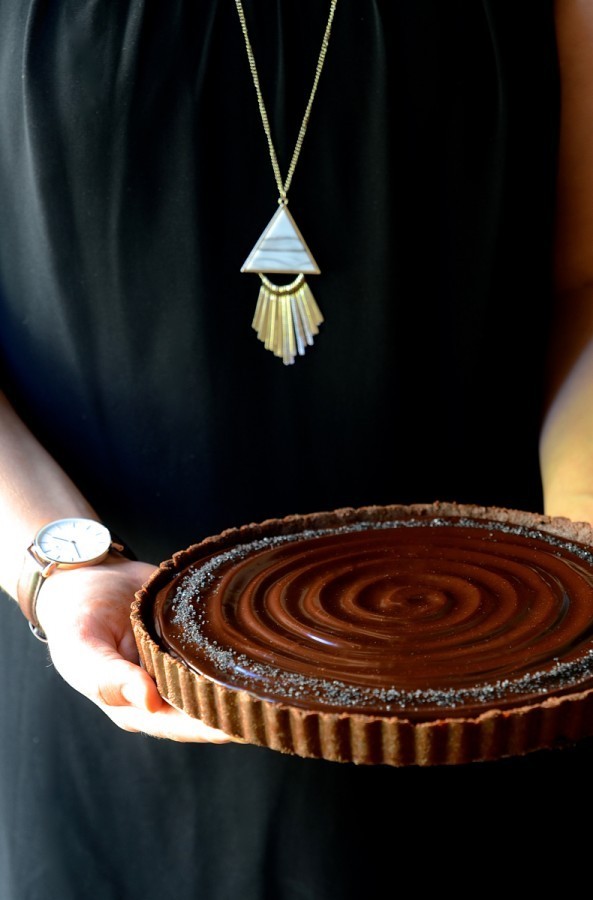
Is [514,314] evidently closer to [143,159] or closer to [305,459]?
[305,459]

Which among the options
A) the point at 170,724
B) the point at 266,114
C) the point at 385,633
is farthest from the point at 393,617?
the point at 266,114

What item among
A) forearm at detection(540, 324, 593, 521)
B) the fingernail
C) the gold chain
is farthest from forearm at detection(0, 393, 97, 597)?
forearm at detection(540, 324, 593, 521)

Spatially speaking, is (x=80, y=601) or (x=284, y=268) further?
(x=284, y=268)

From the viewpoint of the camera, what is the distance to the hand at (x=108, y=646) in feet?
2.57

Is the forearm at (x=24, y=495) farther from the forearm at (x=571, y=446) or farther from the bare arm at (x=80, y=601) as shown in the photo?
the forearm at (x=571, y=446)

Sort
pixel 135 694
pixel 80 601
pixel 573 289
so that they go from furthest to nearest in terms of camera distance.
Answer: pixel 573 289 < pixel 80 601 < pixel 135 694

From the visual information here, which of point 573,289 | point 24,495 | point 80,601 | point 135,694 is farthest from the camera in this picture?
point 573,289

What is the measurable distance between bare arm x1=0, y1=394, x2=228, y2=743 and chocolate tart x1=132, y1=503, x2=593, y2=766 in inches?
1.3

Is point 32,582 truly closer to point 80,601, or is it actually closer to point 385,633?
point 80,601

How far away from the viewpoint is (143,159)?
1076 mm

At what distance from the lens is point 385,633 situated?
810 millimetres

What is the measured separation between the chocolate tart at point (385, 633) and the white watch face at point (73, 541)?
86 millimetres

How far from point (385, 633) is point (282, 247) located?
0.48 meters

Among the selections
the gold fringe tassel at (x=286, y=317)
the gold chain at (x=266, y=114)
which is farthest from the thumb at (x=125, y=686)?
the gold chain at (x=266, y=114)
